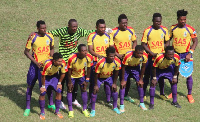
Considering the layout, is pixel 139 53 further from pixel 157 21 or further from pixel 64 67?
pixel 64 67

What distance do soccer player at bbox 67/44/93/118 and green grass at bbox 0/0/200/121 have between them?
517 mm

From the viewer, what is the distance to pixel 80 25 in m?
24.0

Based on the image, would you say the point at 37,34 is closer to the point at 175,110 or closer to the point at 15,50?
the point at 175,110

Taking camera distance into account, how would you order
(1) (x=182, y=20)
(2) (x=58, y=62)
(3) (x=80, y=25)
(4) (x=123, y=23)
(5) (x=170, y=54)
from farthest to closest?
(3) (x=80, y=25), (1) (x=182, y=20), (4) (x=123, y=23), (5) (x=170, y=54), (2) (x=58, y=62)

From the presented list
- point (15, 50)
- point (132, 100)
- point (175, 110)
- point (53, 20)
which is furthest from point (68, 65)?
point (53, 20)

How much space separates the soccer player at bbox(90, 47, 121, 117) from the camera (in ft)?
42.0

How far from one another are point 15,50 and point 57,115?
7923mm

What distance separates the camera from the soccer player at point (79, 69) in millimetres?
12742

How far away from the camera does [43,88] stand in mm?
12617

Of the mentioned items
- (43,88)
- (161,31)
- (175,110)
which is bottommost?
(175,110)

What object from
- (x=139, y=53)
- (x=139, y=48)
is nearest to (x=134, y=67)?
(x=139, y=53)

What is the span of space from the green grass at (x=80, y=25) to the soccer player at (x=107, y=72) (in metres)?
0.62

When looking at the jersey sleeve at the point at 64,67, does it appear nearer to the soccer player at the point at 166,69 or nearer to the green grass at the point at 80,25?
the green grass at the point at 80,25

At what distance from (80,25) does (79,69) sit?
11231 mm
